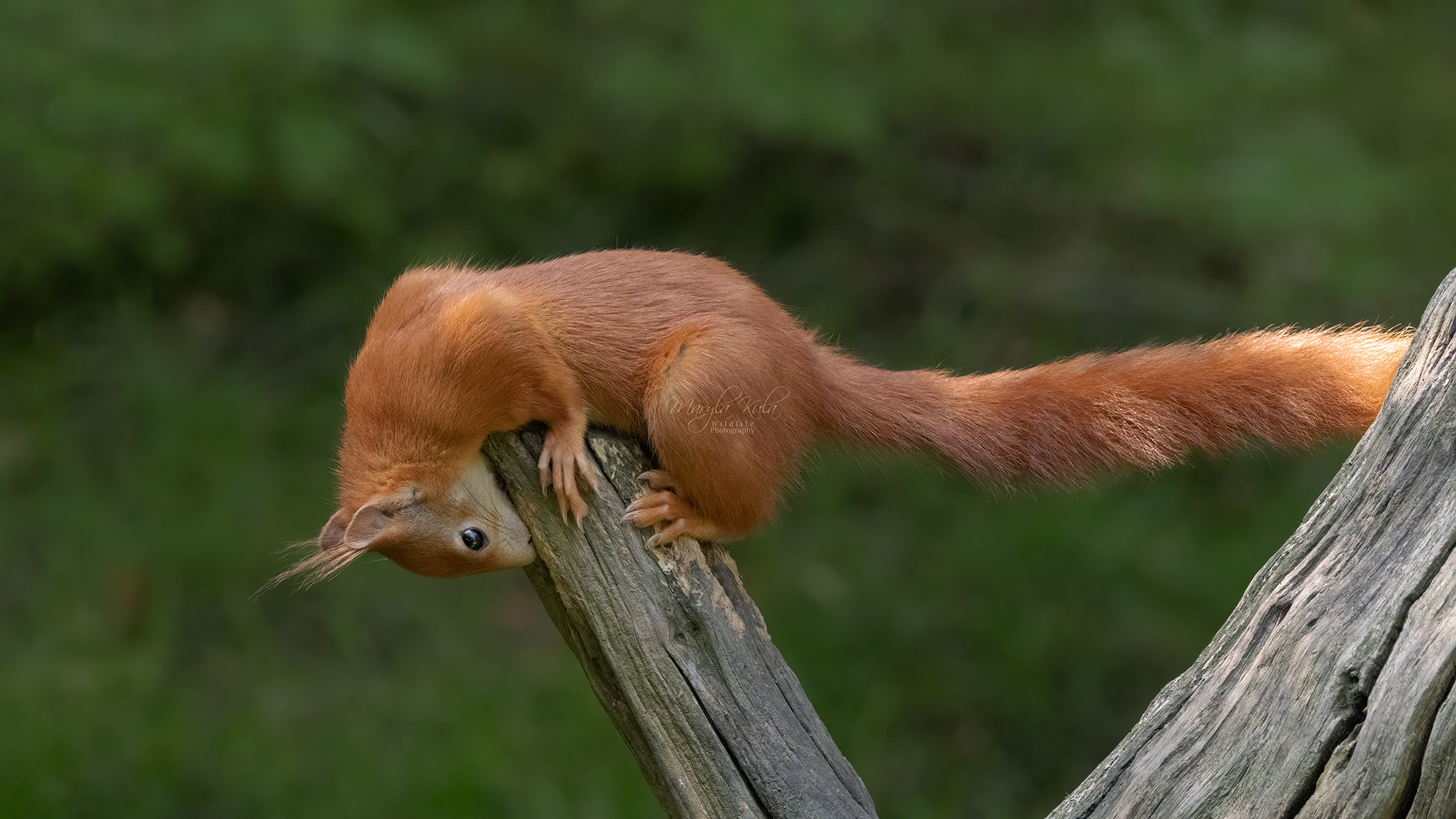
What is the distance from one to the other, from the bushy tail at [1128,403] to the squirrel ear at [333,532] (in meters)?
1.03

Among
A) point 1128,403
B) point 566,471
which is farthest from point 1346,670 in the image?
point 566,471

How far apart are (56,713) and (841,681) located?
291cm

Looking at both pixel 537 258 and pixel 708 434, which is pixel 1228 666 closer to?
pixel 708 434

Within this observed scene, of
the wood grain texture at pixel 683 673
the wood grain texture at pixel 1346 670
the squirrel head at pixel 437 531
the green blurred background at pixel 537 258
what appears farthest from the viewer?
the green blurred background at pixel 537 258

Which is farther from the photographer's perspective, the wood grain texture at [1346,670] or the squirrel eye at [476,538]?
the squirrel eye at [476,538]

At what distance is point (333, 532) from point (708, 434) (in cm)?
76

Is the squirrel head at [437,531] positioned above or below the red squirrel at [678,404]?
below

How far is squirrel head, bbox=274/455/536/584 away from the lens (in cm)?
229

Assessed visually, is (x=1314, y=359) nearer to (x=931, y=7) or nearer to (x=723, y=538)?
(x=723, y=538)

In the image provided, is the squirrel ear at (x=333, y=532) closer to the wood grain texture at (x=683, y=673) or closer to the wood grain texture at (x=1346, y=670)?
the wood grain texture at (x=683, y=673)

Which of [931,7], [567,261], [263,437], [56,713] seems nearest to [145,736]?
[56,713]

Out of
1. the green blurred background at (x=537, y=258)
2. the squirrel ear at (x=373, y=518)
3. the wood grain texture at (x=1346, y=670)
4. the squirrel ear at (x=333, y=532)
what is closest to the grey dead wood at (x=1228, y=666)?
the wood grain texture at (x=1346, y=670)

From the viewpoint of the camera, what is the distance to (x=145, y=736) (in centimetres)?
419

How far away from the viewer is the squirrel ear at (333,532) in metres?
2.30
